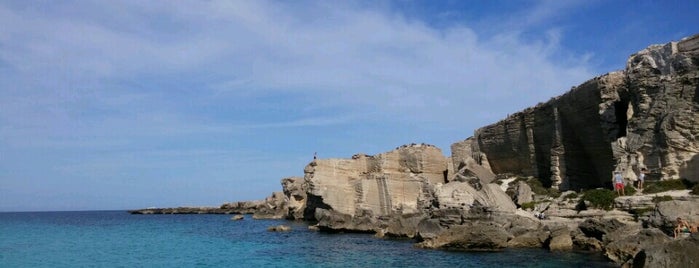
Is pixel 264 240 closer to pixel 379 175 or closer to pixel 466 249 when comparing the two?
pixel 379 175

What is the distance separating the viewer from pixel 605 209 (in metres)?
27.4

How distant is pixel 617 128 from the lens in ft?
110

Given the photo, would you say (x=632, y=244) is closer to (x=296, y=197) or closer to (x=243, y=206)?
(x=296, y=197)

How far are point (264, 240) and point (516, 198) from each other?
16.7 meters

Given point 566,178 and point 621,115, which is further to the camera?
point 566,178

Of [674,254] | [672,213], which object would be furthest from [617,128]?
[674,254]

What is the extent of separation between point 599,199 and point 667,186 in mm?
3165

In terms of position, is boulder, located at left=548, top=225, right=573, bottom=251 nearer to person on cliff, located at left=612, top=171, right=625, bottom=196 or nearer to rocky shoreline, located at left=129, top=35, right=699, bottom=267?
rocky shoreline, located at left=129, top=35, right=699, bottom=267

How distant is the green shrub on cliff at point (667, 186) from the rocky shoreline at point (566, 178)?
0.05 metres

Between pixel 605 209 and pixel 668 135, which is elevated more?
pixel 668 135

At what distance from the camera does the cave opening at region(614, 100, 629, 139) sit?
33688 millimetres

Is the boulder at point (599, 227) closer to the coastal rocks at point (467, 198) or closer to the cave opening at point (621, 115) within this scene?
the coastal rocks at point (467, 198)

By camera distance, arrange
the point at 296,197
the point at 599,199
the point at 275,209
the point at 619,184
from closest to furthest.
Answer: the point at 599,199
the point at 619,184
the point at 296,197
the point at 275,209

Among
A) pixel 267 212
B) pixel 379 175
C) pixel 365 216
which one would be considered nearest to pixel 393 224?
pixel 365 216
